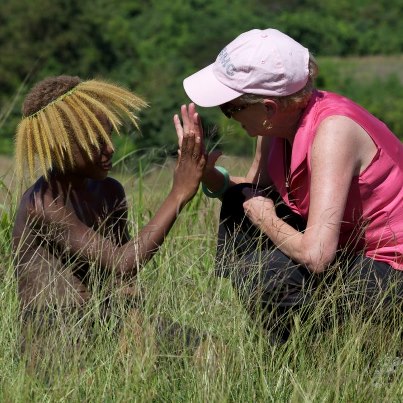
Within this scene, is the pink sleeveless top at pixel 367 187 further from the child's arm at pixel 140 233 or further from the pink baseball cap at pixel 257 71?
the child's arm at pixel 140 233

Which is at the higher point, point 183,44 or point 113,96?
point 113,96

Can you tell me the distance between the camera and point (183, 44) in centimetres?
5116

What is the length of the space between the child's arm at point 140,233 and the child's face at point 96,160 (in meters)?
0.13

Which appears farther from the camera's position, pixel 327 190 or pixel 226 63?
pixel 226 63

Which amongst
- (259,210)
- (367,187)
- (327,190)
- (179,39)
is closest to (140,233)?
(259,210)

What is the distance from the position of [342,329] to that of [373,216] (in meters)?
0.36

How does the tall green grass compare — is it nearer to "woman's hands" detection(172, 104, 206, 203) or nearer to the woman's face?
"woman's hands" detection(172, 104, 206, 203)

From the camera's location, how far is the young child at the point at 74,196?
317cm

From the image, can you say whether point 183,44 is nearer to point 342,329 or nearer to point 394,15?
point 394,15

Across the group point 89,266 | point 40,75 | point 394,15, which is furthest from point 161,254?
point 394,15

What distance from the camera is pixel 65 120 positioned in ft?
10.6

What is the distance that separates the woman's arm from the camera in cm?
301

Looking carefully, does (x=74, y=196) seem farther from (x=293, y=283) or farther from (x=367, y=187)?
(x=367, y=187)

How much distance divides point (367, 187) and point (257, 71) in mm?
460
